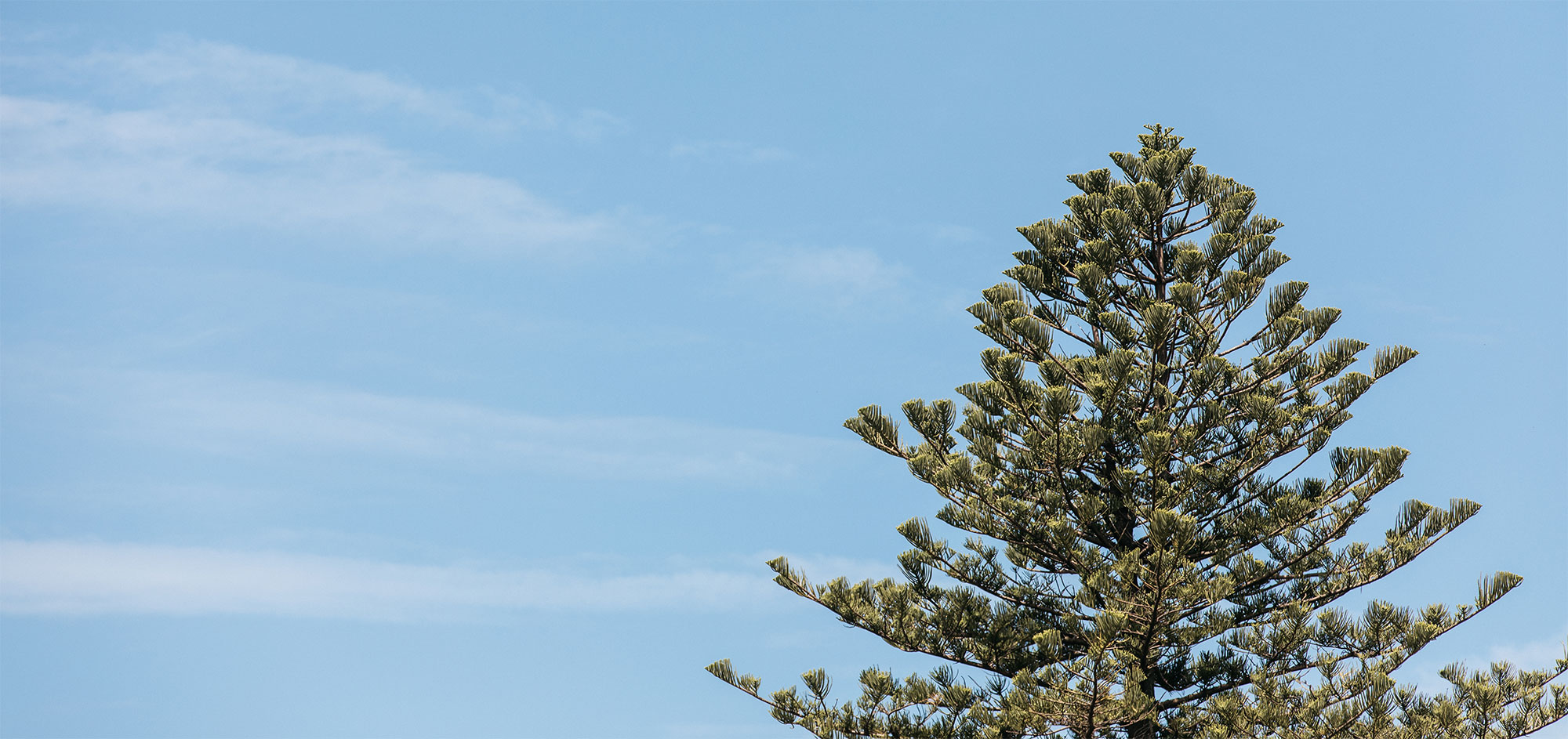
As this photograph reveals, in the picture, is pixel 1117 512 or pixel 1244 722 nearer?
pixel 1244 722

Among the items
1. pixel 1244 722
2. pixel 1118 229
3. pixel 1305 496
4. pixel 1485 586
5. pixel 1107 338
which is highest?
pixel 1118 229

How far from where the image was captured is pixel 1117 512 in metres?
10.8

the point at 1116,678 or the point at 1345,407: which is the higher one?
the point at 1345,407

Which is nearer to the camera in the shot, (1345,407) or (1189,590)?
(1189,590)

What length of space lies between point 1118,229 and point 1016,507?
2.46 metres

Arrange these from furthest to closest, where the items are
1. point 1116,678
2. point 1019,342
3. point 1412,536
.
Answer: point 1019,342 → point 1412,536 → point 1116,678

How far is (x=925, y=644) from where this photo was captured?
1074 cm

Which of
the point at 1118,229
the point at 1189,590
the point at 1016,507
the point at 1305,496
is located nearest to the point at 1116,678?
the point at 1189,590

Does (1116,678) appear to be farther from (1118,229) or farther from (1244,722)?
(1118,229)

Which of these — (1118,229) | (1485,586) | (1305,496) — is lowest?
(1485,586)

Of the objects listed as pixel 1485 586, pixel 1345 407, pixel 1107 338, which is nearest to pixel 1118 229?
pixel 1107 338

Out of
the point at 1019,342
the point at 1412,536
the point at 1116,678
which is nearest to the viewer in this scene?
the point at 1116,678

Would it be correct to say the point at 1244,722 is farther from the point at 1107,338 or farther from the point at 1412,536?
the point at 1107,338

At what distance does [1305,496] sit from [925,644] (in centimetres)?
313
